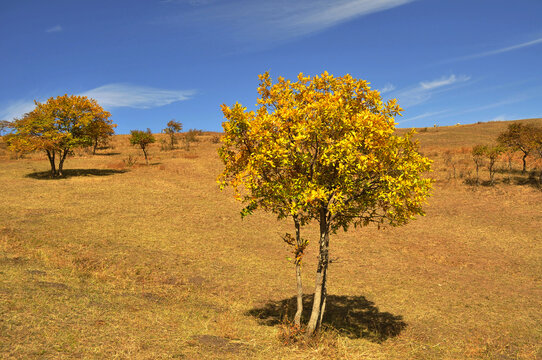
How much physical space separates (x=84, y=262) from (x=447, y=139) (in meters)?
74.9

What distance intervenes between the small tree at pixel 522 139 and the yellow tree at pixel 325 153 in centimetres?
4092

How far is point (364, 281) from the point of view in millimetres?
19875

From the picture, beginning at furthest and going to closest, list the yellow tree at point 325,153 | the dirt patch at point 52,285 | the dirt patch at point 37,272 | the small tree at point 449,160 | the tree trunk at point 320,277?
the small tree at point 449,160
the dirt patch at point 37,272
the dirt patch at point 52,285
the tree trunk at point 320,277
the yellow tree at point 325,153

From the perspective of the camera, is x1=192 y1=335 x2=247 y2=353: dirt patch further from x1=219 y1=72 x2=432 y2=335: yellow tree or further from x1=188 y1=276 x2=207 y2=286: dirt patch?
x1=188 y1=276 x2=207 y2=286: dirt patch

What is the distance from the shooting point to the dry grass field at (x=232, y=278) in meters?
11.0

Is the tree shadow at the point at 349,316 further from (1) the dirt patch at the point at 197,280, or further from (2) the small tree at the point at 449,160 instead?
(2) the small tree at the point at 449,160

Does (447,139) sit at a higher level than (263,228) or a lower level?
higher

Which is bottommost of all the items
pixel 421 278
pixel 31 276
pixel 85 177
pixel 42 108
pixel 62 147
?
pixel 421 278

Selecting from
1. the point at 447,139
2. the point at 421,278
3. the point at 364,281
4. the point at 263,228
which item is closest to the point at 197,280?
the point at 364,281

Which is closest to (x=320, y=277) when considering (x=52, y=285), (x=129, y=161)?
(x=52, y=285)

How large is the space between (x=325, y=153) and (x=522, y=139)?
1763 inches

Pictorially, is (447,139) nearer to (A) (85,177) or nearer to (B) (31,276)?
(A) (85,177)

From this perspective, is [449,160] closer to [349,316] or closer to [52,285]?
[349,316]

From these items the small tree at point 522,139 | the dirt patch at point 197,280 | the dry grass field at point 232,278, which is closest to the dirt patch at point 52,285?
the dry grass field at point 232,278
